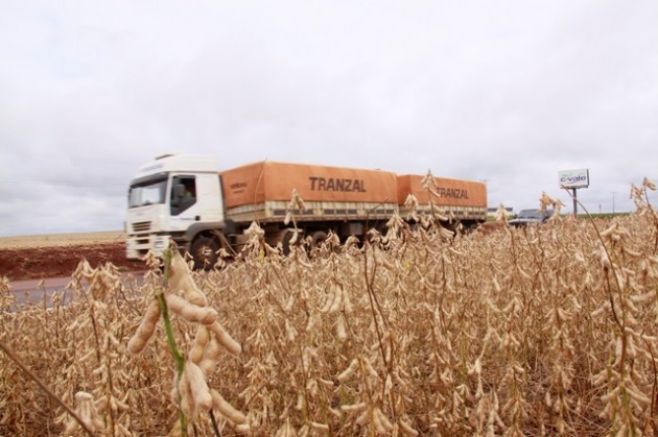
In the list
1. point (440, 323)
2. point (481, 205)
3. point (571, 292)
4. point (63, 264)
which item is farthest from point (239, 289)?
point (481, 205)

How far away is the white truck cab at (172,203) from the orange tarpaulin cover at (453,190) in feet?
32.5

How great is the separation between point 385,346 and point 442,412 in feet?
2.01

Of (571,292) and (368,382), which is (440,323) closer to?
(368,382)

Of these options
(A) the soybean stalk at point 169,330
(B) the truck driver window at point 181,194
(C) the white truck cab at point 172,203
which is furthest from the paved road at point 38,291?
(A) the soybean stalk at point 169,330

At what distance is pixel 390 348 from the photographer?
2.17 m

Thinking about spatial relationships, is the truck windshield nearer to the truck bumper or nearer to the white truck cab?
the white truck cab

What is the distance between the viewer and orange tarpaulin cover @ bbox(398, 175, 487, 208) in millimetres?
23484

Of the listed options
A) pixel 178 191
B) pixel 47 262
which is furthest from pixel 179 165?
pixel 47 262

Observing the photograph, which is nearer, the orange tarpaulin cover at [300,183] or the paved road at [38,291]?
the paved road at [38,291]

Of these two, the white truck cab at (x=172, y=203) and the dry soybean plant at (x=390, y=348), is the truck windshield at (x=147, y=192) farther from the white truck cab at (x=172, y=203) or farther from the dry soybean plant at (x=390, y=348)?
the dry soybean plant at (x=390, y=348)

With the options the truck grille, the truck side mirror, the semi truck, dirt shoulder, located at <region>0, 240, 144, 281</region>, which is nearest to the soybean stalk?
the semi truck

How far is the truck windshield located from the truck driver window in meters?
0.32

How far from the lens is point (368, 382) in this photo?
212 centimetres

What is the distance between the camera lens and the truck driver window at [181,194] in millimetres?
15502
